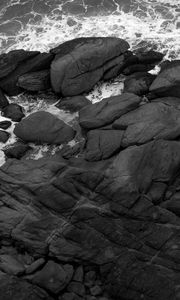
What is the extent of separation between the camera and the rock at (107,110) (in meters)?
26.5

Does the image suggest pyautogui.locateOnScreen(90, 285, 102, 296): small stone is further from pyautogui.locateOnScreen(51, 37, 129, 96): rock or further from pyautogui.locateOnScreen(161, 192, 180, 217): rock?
pyautogui.locateOnScreen(51, 37, 129, 96): rock

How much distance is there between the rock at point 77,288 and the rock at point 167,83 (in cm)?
1273

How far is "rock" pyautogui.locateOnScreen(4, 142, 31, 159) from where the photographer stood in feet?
89.0

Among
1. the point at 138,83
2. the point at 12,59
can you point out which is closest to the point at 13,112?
the point at 12,59

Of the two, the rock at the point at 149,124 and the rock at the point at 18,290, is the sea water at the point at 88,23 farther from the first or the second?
the rock at the point at 18,290

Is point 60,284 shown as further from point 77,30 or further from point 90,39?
point 77,30

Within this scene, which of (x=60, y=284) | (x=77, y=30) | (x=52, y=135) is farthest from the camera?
(x=77, y=30)

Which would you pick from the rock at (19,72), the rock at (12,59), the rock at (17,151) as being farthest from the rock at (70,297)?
the rock at (12,59)

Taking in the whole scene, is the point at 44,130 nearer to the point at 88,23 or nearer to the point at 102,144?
the point at 102,144

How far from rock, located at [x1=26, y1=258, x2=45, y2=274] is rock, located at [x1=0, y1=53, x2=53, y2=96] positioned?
13.5 metres

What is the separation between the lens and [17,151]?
2720 cm

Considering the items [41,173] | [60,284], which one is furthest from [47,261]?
[41,173]

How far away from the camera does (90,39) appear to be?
31047mm

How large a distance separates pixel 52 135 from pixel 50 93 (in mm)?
4463
